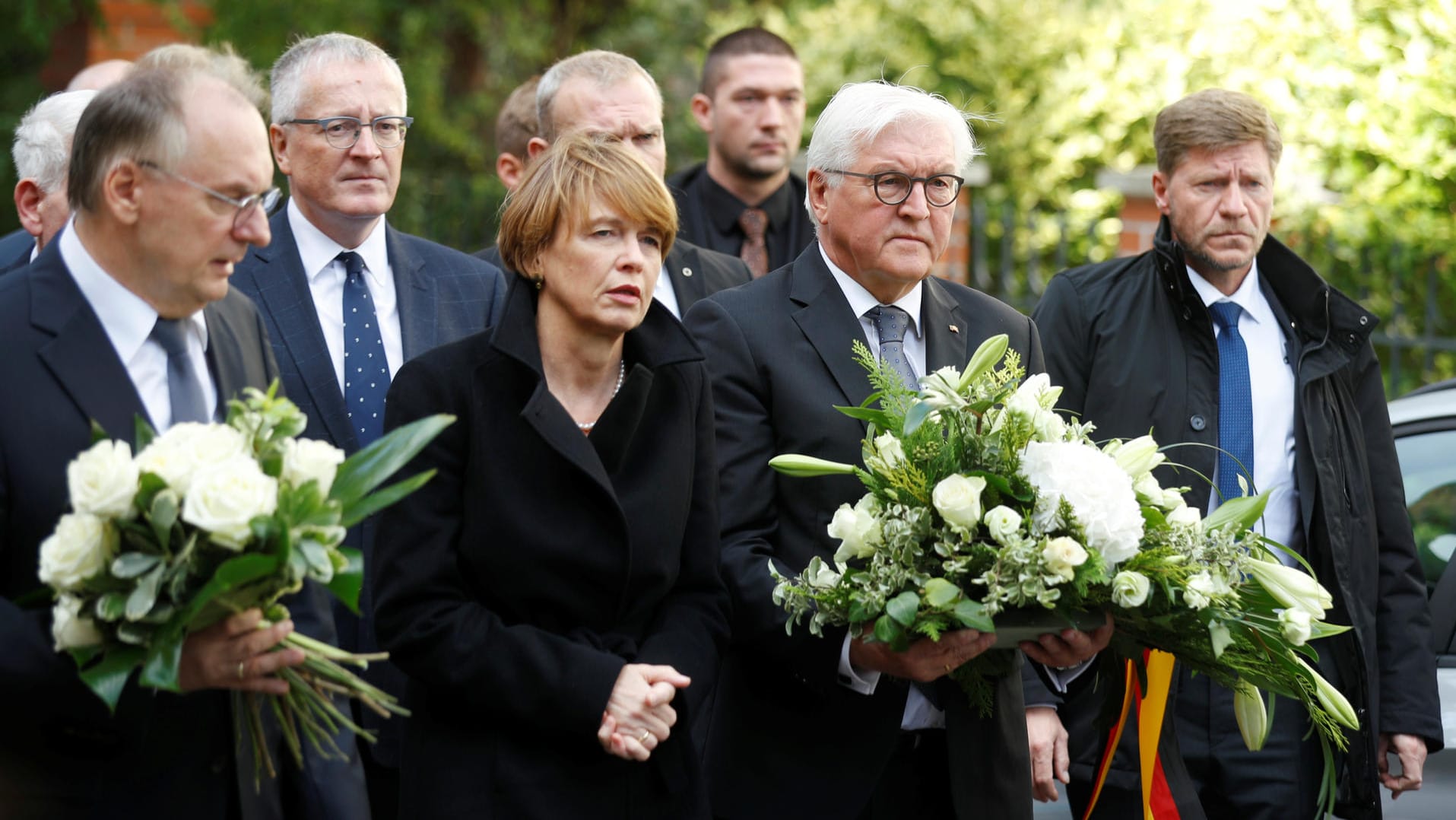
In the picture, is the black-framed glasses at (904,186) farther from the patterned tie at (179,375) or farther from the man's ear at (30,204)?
the man's ear at (30,204)

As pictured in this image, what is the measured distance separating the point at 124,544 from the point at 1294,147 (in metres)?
7.88

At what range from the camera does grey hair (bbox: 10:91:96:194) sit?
4477mm

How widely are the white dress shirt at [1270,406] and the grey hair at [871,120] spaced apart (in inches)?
44.9

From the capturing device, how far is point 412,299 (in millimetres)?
4230

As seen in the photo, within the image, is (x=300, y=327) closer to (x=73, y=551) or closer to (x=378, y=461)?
(x=378, y=461)

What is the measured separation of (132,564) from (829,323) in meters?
1.73

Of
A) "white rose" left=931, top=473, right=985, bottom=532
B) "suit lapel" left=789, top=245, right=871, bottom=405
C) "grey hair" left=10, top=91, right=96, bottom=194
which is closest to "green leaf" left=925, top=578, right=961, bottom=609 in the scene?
"white rose" left=931, top=473, right=985, bottom=532

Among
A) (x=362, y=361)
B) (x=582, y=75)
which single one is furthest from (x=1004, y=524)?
(x=582, y=75)

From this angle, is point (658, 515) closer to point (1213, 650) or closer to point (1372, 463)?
point (1213, 650)

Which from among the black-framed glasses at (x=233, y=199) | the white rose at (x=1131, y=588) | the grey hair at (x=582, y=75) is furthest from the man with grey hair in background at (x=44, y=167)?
the white rose at (x=1131, y=588)

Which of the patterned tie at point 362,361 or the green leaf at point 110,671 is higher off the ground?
the patterned tie at point 362,361

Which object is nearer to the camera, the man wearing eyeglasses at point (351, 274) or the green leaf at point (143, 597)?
the green leaf at point (143, 597)

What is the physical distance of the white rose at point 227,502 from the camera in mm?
2465

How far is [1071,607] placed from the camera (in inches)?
125
